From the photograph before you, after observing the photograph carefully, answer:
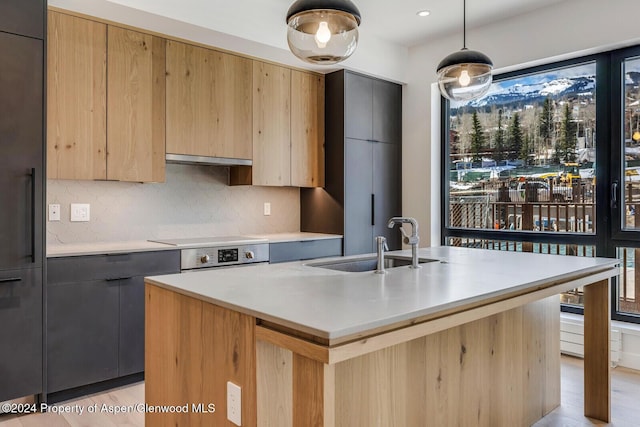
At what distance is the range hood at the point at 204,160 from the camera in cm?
351

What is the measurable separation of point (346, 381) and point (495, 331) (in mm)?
996

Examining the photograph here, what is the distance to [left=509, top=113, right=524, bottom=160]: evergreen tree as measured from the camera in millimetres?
4184

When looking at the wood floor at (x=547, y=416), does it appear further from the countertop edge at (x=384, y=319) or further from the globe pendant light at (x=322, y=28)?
the globe pendant light at (x=322, y=28)

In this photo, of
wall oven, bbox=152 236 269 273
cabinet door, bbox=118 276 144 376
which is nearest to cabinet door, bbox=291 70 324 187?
wall oven, bbox=152 236 269 273

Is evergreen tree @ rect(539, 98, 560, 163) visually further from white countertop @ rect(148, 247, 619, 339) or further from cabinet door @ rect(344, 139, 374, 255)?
white countertop @ rect(148, 247, 619, 339)

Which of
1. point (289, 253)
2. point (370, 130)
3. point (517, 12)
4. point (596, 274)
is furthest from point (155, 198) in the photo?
point (517, 12)

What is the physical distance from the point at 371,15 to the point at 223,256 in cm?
230

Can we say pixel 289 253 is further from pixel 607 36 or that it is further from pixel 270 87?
pixel 607 36

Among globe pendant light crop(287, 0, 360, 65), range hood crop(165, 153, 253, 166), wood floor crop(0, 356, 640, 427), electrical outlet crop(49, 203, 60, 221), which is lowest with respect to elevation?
wood floor crop(0, 356, 640, 427)

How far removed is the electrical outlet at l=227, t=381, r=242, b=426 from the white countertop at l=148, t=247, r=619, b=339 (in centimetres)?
26

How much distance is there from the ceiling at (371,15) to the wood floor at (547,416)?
241 cm

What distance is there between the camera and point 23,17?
2551 millimetres

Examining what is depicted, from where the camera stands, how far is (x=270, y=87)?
407cm

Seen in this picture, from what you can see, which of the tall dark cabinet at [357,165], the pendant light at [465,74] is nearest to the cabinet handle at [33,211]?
the pendant light at [465,74]
